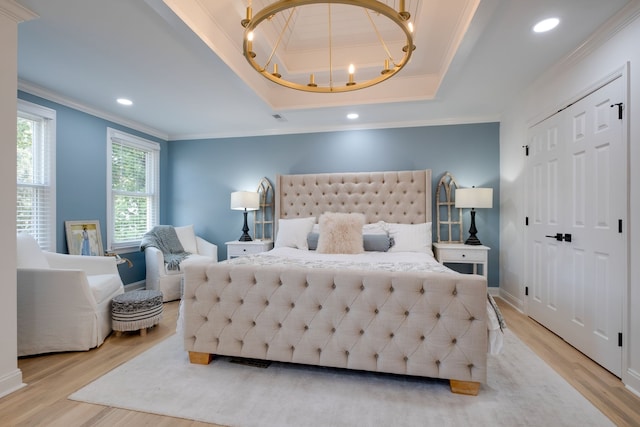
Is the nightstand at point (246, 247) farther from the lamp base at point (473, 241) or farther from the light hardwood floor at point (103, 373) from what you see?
the lamp base at point (473, 241)

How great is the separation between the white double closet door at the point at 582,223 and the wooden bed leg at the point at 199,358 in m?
2.84

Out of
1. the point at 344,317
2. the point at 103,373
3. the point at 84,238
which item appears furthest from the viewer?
the point at 84,238

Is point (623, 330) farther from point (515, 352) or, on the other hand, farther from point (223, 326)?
point (223, 326)

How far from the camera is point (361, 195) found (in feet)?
13.9

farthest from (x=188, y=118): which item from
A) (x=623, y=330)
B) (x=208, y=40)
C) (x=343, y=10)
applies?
(x=623, y=330)

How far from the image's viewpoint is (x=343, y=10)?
8.18 ft

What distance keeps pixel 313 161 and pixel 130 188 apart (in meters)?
2.72

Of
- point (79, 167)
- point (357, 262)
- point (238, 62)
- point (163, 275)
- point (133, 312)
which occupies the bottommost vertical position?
point (133, 312)

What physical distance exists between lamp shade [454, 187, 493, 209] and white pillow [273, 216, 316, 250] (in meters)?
1.91

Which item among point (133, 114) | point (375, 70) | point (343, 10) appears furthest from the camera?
point (133, 114)

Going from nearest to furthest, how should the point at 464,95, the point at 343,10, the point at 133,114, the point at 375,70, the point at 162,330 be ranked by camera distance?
1. the point at 343,10
2. the point at 162,330
3. the point at 375,70
4. the point at 464,95
5. the point at 133,114

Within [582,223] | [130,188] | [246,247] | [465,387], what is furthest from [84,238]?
[582,223]

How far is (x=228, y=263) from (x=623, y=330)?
2.76 metres

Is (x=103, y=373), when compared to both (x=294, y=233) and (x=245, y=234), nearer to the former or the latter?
(x=294, y=233)
